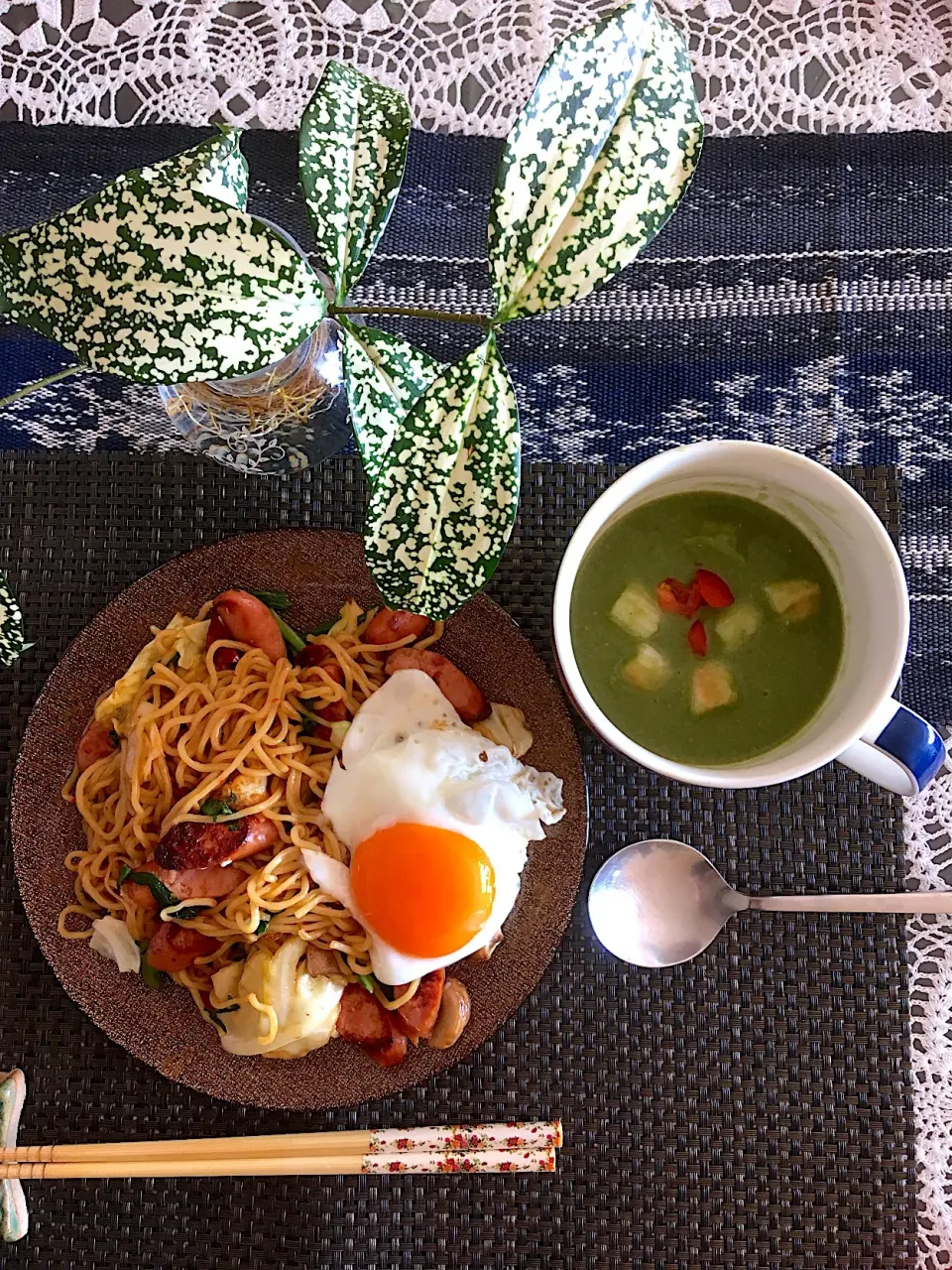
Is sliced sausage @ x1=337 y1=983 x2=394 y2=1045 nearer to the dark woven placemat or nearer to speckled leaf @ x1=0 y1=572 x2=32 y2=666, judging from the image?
the dark woven placemat

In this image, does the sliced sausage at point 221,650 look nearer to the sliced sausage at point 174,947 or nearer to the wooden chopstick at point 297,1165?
the sliced sausage at point 174,947

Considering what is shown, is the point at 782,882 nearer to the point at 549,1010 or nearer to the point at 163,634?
the point at 549,1010

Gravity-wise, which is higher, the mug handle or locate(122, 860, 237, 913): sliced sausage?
the mug handle

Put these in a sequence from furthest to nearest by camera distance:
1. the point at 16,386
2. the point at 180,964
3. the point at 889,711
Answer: the point at 16,386 < the point at 180,964 < the point at 889,711

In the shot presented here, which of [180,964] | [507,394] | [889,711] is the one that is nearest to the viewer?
[507,394]

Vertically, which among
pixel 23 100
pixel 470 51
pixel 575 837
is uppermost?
pixel 470 51

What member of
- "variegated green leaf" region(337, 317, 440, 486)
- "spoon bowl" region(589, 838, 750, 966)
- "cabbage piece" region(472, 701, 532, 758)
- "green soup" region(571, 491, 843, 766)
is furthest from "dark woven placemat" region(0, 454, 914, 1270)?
"variegated green leaf" region(337, 317, 440, 486)

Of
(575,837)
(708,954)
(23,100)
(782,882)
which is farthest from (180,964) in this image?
(23,100)

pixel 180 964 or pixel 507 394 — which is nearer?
pixel 507 394
